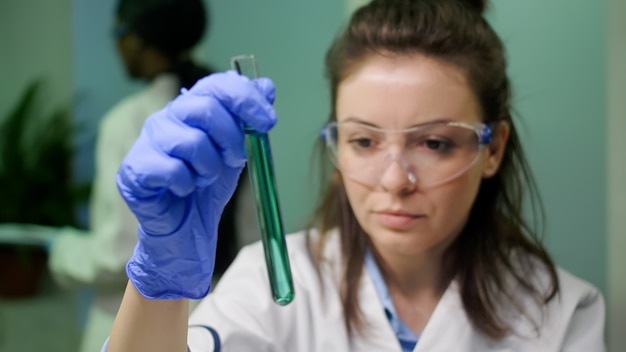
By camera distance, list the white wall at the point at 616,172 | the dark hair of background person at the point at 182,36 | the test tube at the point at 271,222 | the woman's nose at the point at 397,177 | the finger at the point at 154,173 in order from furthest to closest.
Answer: the dark hair of background person at the point at 182,36 → the white wall at the point at 616,172 → the woman's nose at the point at 397,177 → the test tube at the point at 271,222 → the finger at the point at 154,173

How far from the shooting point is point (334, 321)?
1345mm

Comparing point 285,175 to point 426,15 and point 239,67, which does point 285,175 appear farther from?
point 239,67

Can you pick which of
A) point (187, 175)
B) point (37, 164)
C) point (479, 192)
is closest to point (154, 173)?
point (187, 175)

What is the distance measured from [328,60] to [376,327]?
508mm

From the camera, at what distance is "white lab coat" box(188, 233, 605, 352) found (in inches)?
51.7

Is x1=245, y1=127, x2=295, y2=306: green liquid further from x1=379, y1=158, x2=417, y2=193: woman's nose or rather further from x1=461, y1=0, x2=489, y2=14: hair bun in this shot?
x1=461, y1=0, x2=489, y2=14: hair bun

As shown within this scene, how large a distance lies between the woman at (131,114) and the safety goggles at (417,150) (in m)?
0.58

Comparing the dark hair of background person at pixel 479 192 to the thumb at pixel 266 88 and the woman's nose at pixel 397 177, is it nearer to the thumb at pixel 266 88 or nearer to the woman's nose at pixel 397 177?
the woman's nose at pixel 397 177

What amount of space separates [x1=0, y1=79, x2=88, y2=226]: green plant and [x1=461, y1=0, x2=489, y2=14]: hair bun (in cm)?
142

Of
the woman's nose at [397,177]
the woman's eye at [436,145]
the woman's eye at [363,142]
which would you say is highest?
the woman's eye at [363,142]

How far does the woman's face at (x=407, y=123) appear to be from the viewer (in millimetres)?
1276

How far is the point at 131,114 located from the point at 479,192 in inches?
34.6

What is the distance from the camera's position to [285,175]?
5.95ft

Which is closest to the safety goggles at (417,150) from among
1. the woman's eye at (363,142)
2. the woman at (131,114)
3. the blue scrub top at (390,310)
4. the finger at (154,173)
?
the woman's eye at (363,142)
